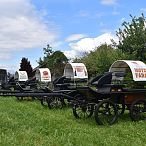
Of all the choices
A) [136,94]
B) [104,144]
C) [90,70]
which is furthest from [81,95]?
[90,70]

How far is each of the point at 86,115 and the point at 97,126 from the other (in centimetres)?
180

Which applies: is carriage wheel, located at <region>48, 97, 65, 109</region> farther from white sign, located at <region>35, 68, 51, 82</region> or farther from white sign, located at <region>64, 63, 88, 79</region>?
white sign, located at <region>35, 68, 51, 82</region>

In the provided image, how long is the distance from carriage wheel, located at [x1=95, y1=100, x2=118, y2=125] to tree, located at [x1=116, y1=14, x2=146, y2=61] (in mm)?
16407

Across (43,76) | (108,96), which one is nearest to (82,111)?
(108,96)

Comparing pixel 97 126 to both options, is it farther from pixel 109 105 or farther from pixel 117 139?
pixel 117 139

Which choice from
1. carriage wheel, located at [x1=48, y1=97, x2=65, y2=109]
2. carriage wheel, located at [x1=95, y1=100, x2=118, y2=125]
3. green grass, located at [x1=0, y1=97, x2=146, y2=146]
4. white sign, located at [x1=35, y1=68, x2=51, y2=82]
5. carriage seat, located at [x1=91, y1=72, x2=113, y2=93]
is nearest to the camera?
green grass, located at [x1=0, y1=97, x2=146, y2=146]

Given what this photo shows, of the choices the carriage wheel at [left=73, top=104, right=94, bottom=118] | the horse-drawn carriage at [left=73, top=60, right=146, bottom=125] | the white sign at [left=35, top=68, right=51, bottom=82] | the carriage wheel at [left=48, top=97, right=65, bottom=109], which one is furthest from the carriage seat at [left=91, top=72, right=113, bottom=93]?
the white sign at [left=35, top=68, right=51, bottom=82]

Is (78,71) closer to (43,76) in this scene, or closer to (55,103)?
(43,76)

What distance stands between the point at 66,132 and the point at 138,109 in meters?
3.21

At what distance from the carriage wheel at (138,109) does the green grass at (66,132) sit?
240 millimetres

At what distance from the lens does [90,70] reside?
2078 inches

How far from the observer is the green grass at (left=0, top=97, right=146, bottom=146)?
8656mm

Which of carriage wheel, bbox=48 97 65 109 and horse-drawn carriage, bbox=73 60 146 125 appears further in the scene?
carriage wheel, bbox=48 97 65 109

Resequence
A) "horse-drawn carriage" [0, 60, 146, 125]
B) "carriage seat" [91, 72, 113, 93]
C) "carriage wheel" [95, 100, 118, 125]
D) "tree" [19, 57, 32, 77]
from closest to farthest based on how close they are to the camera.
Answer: "carriage wheel" [95, 100, 118, 125] < "horse-drawn carriage" [0, 60, 146, 125] < "carriage seat" [91, 72, 113, 93] < "tree" [19, 57, 32, 77]
